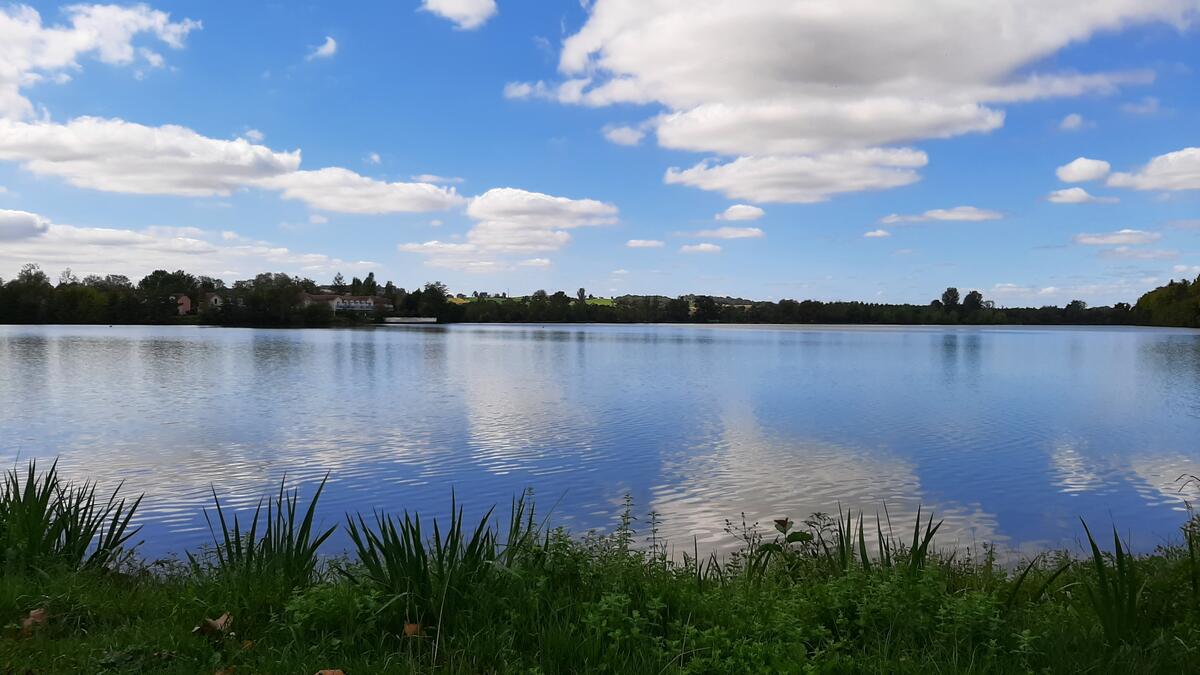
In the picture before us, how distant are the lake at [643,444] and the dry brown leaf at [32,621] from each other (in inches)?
196

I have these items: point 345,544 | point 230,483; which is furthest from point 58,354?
point 345,544

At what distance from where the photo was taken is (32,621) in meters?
4.88

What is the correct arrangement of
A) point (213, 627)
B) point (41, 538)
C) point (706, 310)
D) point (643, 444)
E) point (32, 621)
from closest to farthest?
point (213, 627) < point (32, 621) < point (41, 538) < point (643, 444) < point (706, 310)

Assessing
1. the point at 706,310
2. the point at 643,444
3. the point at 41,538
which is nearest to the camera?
the point at 41,538

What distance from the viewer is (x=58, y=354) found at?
165 ft

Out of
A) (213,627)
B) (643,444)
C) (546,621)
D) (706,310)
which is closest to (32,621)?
(213,627)

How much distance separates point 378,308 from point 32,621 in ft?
652

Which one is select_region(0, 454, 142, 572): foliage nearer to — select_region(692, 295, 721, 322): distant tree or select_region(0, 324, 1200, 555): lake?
select_region(0, 324, 1200, 555): lake

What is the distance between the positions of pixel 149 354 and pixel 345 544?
51.0 m

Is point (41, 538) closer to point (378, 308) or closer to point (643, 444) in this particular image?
point (643, 444)

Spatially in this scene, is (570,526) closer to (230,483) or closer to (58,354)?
(230,483)

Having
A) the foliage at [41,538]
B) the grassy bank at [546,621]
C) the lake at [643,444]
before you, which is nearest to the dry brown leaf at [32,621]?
the grassy bank at [546,621]

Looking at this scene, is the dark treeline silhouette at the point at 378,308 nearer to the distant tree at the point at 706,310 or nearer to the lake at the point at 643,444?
the distant tree at the point at 706,310

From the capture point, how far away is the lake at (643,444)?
42.8 feet
